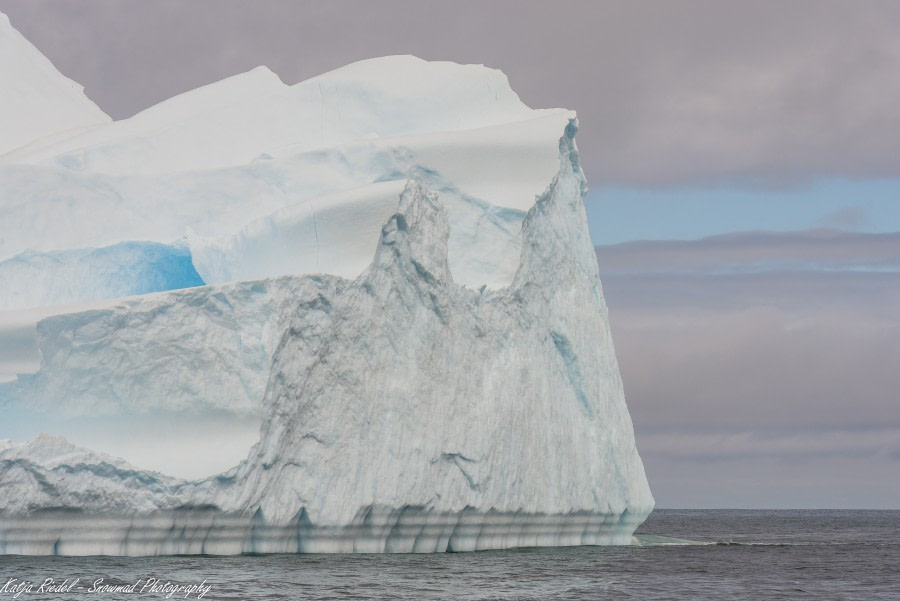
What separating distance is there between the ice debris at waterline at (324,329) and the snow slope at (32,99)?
96cm

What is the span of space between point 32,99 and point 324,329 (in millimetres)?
10958

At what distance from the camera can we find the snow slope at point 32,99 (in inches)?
998

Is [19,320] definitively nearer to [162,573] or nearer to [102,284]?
[102,284]

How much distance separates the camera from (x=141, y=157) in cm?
2264

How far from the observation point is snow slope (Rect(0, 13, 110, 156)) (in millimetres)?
25359

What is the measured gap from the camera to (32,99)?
2622 centimetres

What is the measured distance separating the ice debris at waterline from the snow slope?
963 millimetres

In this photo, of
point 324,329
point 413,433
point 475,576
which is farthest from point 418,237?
point 475,576

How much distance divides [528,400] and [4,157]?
1028 centimetres

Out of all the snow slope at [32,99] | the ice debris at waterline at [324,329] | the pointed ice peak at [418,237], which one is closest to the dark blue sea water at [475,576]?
the ice debris at waterline at [324,329]

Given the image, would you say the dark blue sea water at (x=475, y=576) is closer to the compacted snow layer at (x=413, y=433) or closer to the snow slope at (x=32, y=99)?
the compacted snow layer at (x=413, y=433)

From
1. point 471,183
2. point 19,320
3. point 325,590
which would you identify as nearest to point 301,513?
point 325,590

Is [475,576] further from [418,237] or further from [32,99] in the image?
[32,99]

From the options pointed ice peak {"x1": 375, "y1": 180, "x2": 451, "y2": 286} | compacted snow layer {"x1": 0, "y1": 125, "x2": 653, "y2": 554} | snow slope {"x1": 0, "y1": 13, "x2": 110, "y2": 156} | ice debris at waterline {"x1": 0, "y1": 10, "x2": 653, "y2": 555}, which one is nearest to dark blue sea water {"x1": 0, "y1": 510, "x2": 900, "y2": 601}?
compacted snow layer {"x1": 0, "y1": 125, "x2": 653, "y2": 554}
